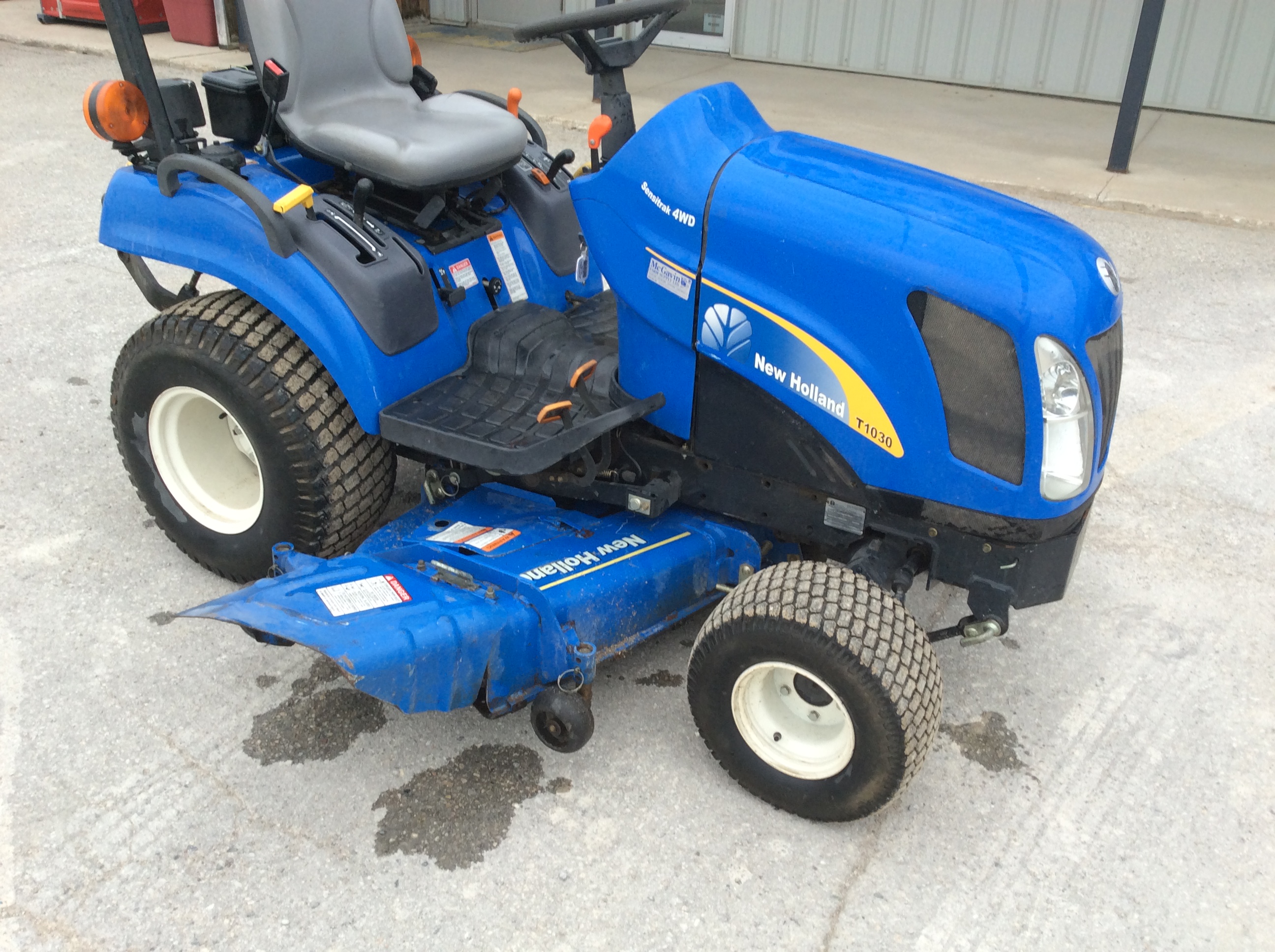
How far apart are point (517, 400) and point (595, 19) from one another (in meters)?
0.86

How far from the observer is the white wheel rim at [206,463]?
114 inches

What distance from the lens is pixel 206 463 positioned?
118 inches

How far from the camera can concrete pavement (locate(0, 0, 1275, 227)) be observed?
20.7 ft

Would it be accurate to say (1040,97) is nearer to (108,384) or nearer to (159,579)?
(108,384)

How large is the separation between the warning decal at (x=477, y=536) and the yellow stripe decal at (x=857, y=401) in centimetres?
79

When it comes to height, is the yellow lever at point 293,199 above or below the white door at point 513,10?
above

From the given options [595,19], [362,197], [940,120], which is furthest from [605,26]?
[940,120]

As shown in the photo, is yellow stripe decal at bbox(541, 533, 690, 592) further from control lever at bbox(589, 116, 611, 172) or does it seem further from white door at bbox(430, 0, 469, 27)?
white door at bbox(430, 0, 469, 27)

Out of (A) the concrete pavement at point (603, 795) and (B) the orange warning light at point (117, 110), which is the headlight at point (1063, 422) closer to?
(A) the concrete pavement at point (603, 795)

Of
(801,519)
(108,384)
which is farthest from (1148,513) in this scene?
(108,384)

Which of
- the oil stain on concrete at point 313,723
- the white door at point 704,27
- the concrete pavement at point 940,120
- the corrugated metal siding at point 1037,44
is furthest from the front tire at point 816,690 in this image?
the white door at point 704,27

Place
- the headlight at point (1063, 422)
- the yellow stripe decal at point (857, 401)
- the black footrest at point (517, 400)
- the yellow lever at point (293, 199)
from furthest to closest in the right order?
the yellow lever at point (293, 199) → the black footrest at point (517, 400) → the yellow stripe decal at point (857, 401) → the headlight at point (1063, 422)

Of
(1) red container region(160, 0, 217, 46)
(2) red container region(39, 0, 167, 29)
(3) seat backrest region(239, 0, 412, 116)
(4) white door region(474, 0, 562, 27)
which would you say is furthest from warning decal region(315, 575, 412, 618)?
(2) red container region(39, 0, 167, 29)

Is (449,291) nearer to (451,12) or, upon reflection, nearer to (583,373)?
(583,373)
